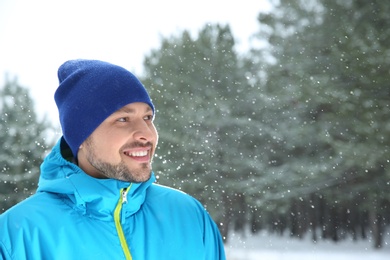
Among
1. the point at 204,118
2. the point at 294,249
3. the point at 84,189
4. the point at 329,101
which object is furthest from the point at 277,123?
the point at 84,189

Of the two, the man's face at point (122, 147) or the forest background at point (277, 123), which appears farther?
the forest background at point (277, 123)

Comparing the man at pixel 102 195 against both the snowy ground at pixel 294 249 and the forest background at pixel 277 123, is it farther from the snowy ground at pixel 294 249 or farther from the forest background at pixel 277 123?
the snowy ground at pixel 294 249

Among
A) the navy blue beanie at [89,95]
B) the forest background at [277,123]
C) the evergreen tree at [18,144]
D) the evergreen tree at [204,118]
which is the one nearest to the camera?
the navy blue beanie at [89,95]

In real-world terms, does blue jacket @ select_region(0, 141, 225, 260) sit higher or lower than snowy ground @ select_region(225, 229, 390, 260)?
higher

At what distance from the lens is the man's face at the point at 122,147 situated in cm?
147

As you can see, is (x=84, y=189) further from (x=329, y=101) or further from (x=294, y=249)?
(x=294, y=249)

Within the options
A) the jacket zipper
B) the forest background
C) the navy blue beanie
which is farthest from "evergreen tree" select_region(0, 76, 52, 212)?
the jacket zipper

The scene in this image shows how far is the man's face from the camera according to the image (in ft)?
4.84

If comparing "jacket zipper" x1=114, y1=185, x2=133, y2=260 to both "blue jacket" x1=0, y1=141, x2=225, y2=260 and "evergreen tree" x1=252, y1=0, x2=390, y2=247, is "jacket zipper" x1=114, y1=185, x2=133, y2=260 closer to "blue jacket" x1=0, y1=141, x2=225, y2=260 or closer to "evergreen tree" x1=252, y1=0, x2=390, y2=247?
"blue jacket" x1=0, y1=141, x2=225, y2=260

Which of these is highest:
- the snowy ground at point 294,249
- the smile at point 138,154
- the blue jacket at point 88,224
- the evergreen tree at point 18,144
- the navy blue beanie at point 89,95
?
the evergreen tree at point 18,144

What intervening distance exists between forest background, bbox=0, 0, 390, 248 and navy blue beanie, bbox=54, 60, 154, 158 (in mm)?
11652

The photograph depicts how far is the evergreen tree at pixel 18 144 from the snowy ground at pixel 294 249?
7.47 metres

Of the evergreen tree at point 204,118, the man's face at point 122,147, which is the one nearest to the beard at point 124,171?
the man's face at point 122,147

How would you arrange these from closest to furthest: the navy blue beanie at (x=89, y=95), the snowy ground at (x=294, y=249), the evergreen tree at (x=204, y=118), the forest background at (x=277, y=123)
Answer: the navy blue beanie at (x=89, y=95) < the forest background at (x=277, y=123) < the snowy ground at (x=294, y=249) < the evergreen tree at (x=204, y=118)
